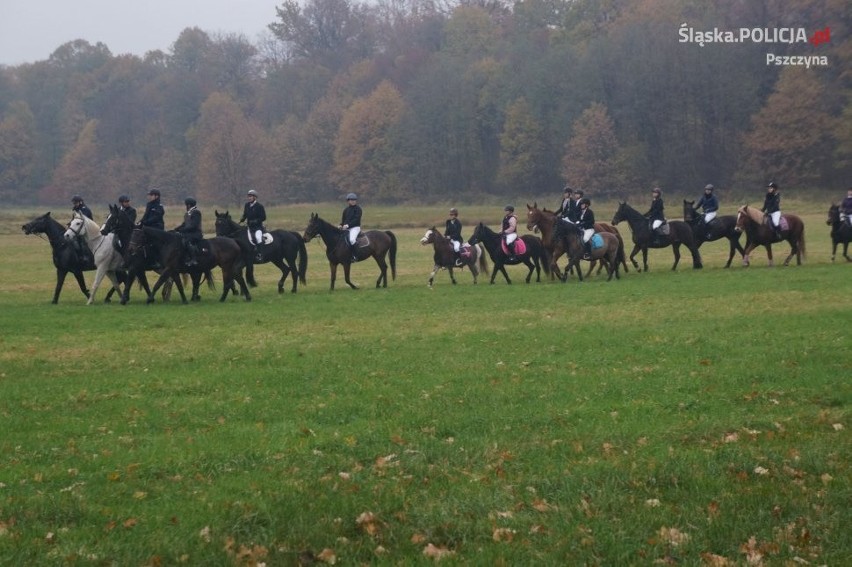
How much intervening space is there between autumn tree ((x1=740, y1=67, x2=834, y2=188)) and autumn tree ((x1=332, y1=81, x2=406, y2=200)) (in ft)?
107

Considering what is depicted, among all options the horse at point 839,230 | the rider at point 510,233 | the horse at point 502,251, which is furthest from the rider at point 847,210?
the rider at point 510,233

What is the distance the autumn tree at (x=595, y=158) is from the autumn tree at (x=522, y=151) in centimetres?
411

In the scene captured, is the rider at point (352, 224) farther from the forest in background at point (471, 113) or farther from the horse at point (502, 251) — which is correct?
the forest in background at point (471, 113)

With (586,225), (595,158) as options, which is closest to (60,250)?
(586,225)

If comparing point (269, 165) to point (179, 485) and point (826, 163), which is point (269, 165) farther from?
point (179, 485)

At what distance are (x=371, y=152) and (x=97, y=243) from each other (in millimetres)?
71487

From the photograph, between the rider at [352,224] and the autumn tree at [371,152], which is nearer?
the rider at [352,224]

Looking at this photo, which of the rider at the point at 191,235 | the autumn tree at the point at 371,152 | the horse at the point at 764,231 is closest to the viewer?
the rider at the point at 191,235

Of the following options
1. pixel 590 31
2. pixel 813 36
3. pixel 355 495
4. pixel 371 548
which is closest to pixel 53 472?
pixel 355 495

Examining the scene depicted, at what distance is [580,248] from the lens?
96.1 ft

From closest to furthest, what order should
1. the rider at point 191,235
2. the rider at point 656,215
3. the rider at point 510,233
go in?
the rider at point 191,235 → the rider at point 510,233 → the rider at point 656,215

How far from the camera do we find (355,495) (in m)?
7.55

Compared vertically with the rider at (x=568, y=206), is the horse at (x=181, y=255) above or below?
below

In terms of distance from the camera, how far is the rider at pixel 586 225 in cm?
2950
